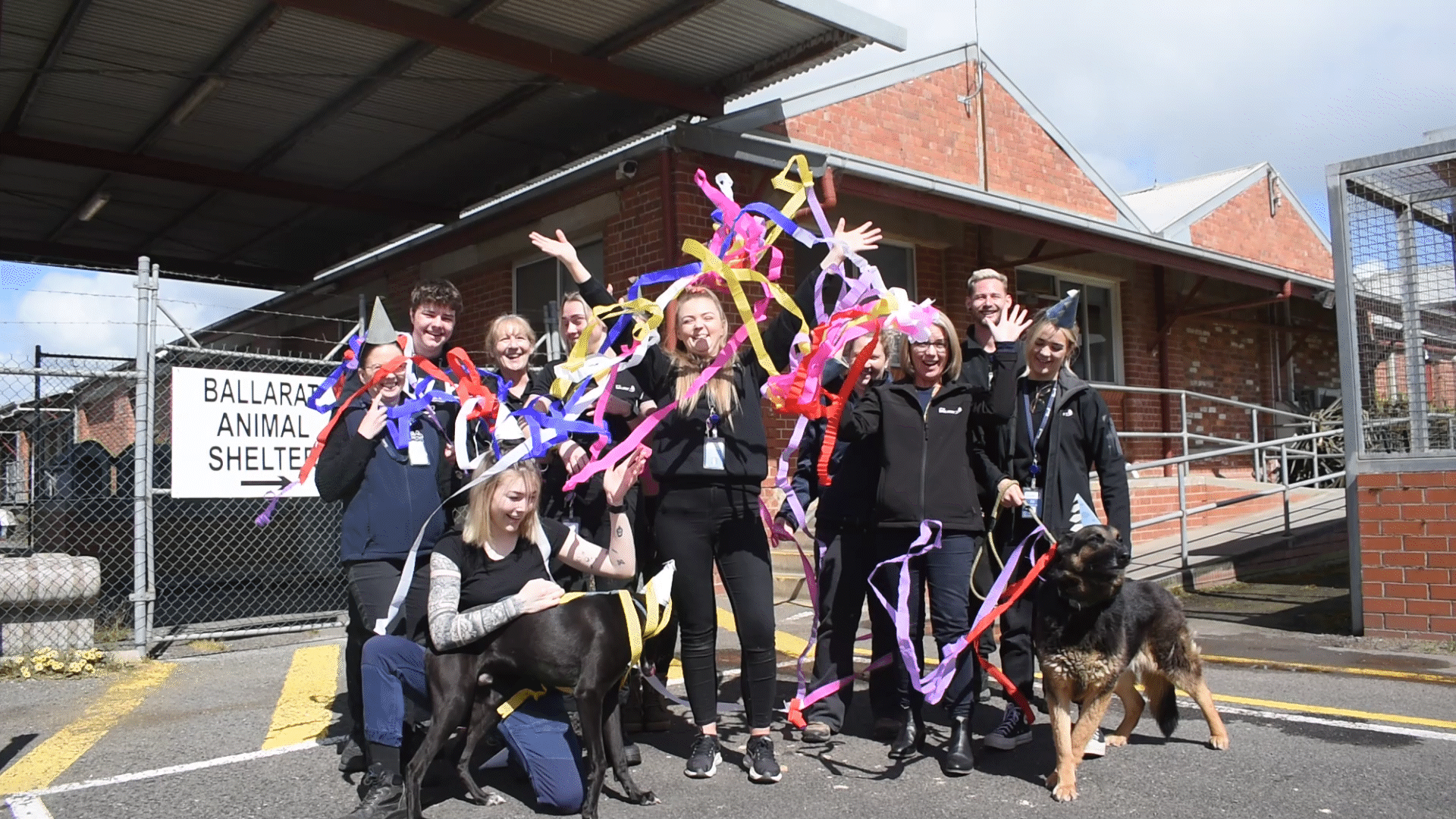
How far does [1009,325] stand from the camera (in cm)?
459

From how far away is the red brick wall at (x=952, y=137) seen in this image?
38.3 feet

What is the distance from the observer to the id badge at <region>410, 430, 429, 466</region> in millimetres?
4320

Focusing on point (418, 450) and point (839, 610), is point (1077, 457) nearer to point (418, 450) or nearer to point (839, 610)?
point (839, 610)

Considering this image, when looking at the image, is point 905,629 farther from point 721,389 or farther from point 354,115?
point 354,115

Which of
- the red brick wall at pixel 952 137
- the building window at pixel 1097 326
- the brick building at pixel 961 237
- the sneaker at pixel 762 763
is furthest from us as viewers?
the building window at pixel 1097 326

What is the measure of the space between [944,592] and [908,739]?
636 mm

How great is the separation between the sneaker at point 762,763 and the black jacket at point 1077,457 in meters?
1.42

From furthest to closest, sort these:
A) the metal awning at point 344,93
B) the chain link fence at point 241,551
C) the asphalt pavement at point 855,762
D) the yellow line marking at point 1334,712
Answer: the metal awning at point 344,93 < the chain link fence at point 241,551 < the yellow line marking at point 1334,712 < the asphalt pavement at point 855,762

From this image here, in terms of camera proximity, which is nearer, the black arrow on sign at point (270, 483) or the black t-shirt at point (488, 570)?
the black t-shirt at point (488, 570)

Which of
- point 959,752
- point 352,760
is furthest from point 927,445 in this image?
point 352,760

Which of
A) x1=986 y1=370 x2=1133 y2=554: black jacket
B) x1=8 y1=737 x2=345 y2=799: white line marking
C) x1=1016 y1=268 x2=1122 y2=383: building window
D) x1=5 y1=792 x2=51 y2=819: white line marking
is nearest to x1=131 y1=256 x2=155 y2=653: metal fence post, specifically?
x1=8 y1=737 x2=345 y2=799: white line marking

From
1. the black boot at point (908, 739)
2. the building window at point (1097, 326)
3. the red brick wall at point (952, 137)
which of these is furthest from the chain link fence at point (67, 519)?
the building window at point (1097, 326)

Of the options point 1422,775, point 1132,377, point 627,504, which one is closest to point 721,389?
point 627,504

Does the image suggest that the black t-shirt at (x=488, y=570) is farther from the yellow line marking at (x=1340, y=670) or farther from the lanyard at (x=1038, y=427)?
the yellow line marking at (x=1340, y=670)
